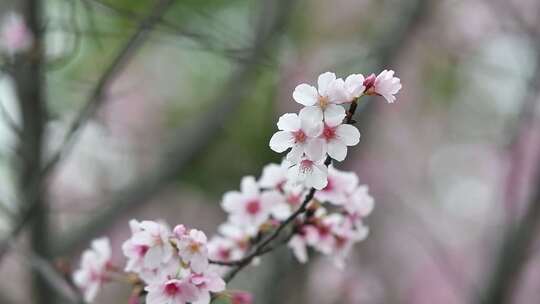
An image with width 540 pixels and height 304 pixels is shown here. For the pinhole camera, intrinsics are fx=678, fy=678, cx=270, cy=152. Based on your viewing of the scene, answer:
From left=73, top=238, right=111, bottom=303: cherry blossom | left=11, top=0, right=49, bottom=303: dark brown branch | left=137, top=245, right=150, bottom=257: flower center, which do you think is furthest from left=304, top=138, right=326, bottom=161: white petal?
left=11, top=0, right=49, bottom=303: dark brown branch

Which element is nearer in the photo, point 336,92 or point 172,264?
point 336,92

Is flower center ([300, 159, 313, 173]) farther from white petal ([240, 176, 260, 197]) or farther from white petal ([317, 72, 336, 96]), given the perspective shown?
white petal ([240, 176, 260, 197])

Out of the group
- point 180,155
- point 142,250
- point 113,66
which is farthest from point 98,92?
point 180,155

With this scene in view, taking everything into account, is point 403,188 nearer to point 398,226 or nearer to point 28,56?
point 398,226

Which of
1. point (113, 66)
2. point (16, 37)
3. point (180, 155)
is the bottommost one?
point (113, 66)

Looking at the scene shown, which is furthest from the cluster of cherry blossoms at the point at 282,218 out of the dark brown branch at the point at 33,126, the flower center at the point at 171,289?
the dark brown branch at the point at 33,126

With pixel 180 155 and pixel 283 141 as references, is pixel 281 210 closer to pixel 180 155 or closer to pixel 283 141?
pixel 283 141
